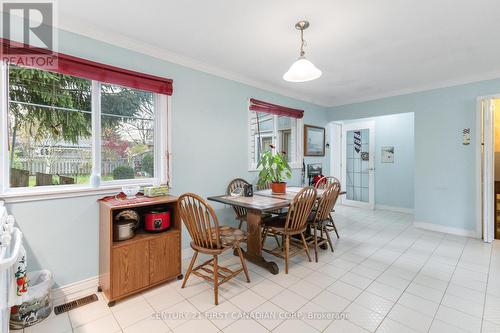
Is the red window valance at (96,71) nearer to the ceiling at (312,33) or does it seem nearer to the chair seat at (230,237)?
the ceiling at (312,33)

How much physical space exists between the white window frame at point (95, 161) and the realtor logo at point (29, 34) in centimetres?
13

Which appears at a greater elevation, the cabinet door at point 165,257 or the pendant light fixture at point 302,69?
the pendant light fixture at point 302,69

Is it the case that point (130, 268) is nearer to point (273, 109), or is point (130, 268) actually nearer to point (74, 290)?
point (74, 290)

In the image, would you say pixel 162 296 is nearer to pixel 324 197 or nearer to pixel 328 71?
pixel 324 197

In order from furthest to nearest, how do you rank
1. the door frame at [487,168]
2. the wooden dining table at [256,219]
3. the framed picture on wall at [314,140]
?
the framed picture on wall at [314,140], the door frame at [487,168], the wooden dining table at [256,219]

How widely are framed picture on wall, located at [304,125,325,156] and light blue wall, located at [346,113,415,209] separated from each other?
1.41 meters

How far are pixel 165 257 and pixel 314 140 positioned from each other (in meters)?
3.75

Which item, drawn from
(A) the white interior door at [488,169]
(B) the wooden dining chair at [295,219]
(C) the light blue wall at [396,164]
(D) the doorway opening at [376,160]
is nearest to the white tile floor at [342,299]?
(B) the wooden dining chair at [295,219]

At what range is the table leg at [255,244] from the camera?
257 cm

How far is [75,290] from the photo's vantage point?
84.0 inches

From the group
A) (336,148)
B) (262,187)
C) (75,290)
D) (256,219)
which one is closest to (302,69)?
(256,219)

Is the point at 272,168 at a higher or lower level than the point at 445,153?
lower

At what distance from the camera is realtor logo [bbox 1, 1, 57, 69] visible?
1.86 m

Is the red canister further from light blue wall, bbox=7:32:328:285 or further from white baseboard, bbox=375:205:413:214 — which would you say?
white baseboard, bbox=375:205:413:214
